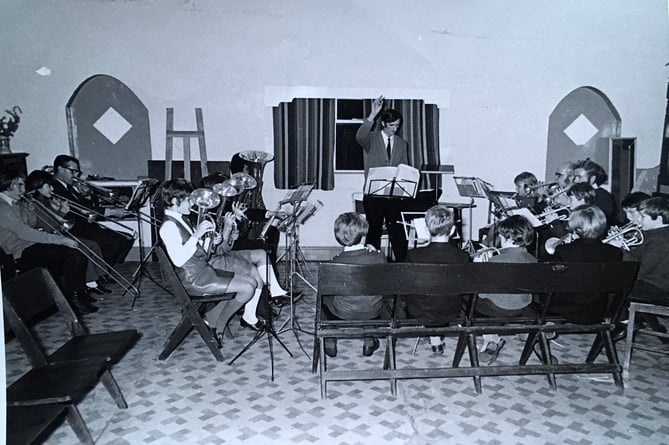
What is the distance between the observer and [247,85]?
22.6 ft

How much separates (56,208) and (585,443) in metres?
4.89

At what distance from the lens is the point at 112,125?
271 inches

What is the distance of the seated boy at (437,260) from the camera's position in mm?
3713

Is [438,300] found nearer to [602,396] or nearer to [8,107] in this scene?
[602,396]

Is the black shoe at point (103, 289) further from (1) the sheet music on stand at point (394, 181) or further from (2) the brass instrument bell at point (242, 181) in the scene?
(1) the sheet music on stand at point (394, 181)

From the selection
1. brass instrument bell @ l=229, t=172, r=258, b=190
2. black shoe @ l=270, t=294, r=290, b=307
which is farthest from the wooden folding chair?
black shoe @ l=270, t=294, r=290, b=307

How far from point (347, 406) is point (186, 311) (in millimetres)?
1325

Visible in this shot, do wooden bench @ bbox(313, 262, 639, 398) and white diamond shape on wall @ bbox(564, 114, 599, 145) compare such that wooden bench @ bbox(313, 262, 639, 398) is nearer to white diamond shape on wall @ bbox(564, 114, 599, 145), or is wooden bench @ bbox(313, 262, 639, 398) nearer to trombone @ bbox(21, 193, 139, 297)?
trombone @ bbox(21, 193, 139, 297)

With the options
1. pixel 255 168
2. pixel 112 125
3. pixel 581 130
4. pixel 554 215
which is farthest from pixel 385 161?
pixel 112 125

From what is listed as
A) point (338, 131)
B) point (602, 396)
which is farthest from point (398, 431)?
point (338, 131)

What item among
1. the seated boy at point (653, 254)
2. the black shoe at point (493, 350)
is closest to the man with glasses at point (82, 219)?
the black shoe at point (493, 350)

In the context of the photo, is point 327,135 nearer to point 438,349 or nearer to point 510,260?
point 438,349

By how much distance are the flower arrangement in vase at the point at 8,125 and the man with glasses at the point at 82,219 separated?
0.90 meters

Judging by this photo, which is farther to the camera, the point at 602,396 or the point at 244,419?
the point at 602,396
